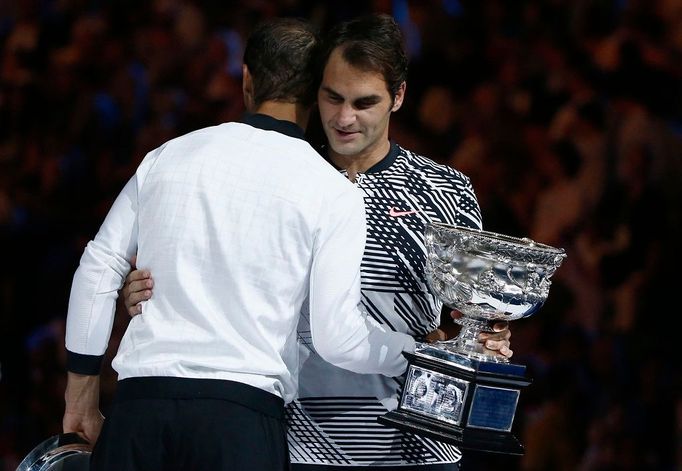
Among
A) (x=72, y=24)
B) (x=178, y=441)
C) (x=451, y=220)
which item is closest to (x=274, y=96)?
(x=451, y=220)

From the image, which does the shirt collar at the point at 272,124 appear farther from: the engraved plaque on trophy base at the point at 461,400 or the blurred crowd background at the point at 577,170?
the blurred crowd background at the point at 577,170

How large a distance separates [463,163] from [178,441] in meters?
1.66

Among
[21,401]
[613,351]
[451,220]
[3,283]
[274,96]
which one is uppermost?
[274,96]

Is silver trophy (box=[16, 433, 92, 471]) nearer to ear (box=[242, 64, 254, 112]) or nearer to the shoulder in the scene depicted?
ear (box=[242, 64, 254, 112])

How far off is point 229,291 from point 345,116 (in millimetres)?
455

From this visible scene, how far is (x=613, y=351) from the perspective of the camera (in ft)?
9.56

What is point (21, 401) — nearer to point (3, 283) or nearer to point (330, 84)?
point (3, 283)

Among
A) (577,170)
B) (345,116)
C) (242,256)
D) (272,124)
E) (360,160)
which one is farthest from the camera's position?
(577,170)

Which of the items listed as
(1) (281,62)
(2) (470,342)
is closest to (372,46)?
(1) (281,62)

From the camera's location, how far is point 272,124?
1719 millimetres

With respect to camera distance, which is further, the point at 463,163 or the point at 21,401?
the point at 21,401

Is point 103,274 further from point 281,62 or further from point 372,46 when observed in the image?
point 372,46

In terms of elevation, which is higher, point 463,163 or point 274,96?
point 274,96

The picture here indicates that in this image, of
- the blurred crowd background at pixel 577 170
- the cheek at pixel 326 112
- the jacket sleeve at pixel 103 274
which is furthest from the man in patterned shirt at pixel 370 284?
the blurred crowd background at pixel 577 170
